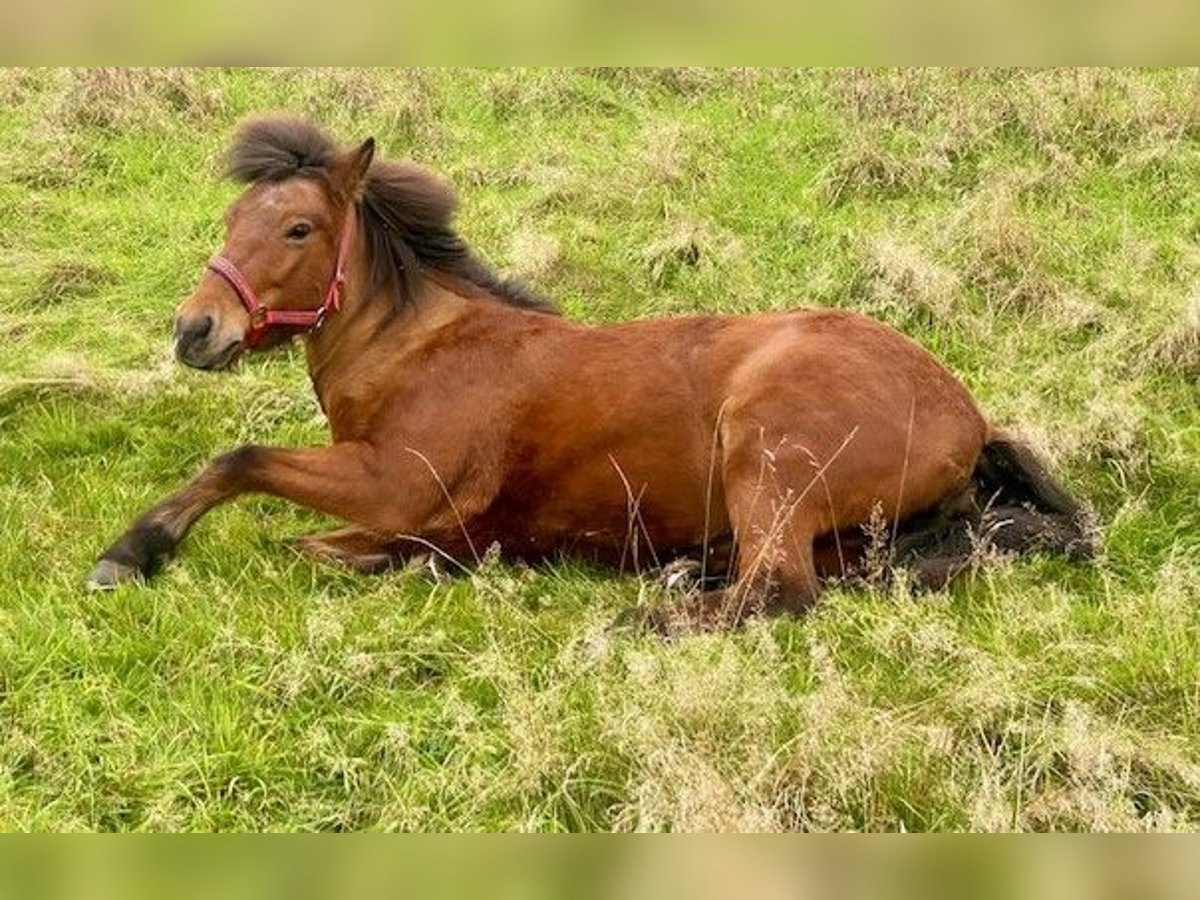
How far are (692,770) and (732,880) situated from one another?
73 cm

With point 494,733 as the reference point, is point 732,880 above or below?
above

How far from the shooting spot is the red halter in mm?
5266

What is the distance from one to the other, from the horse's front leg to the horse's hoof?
186 millimetres

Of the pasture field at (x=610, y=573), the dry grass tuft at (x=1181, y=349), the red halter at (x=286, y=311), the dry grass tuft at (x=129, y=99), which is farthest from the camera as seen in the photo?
the dry grass tuft at (x=129, y=99)

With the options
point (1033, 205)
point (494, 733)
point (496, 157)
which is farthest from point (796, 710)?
point (496, 157)

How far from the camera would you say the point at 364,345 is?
575 cm

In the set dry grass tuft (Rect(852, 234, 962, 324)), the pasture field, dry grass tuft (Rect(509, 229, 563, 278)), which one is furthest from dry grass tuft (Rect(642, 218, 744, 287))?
dry grass tuft (Rect(852, 234, 962, 324))

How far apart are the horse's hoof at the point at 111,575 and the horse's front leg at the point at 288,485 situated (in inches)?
7.3

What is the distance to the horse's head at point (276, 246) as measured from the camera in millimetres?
5191

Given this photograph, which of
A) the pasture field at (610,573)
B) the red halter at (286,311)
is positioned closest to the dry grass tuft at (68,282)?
the pasture field at (610,573)

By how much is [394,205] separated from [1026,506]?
2.91m

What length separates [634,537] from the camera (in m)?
5.36

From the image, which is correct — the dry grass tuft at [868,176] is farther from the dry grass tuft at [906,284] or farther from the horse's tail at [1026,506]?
the horse's tail at [1026,506]

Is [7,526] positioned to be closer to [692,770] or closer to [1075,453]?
[692,770]
